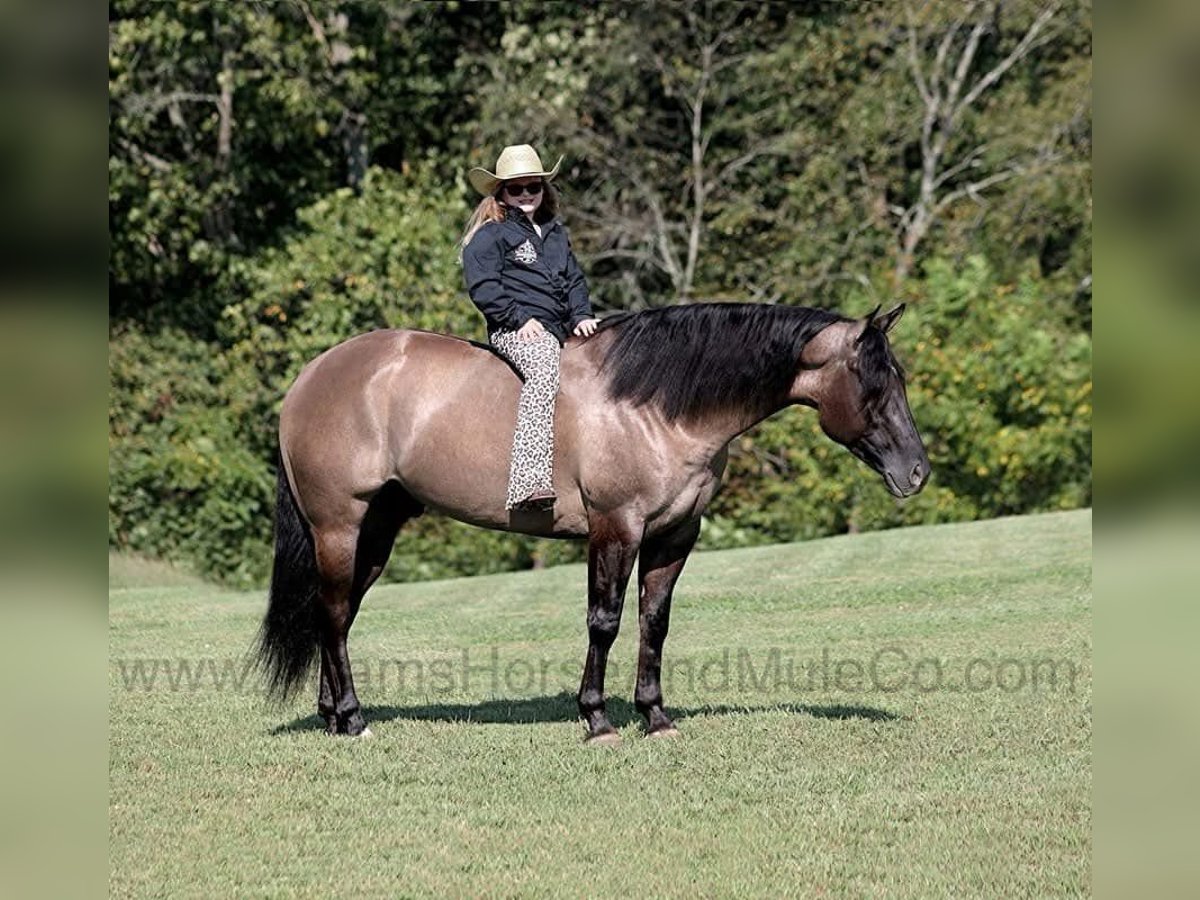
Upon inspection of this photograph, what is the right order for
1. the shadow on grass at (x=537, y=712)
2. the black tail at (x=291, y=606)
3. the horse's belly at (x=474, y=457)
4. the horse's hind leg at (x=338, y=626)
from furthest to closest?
1. the shadow on grass at (x=537, y=712)
2. the black tail at (x=291, y=606)
3. the horse's hind leg at (x=338, y=626)
4. the horse's belly at (x=474, y=457)

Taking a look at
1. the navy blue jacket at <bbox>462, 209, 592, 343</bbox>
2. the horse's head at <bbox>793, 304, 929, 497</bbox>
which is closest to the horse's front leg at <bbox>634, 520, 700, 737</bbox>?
the horse's head at <bbox>793, 304, 929, 497</bbox>

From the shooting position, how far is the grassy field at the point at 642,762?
4996 mm

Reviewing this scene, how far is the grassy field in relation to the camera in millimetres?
4996

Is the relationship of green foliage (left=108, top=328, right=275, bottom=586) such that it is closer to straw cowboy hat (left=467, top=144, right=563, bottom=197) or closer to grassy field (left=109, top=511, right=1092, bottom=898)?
grassy field (left=109, top=511, right=1092, bottom=898)

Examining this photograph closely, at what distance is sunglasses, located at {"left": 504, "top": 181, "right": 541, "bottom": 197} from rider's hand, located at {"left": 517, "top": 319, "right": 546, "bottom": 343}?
61 cm

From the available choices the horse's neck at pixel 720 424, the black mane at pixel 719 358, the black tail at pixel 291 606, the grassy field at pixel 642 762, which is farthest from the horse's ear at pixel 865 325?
the black tail at pixel 291 606

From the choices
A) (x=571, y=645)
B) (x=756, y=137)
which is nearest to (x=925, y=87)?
(x=756, y=137)

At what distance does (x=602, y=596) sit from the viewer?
273 inches

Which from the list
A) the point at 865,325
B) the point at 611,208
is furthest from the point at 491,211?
the point at 611,208

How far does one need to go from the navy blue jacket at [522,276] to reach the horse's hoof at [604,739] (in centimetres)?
177

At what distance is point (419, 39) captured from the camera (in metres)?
19.7

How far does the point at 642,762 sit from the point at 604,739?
0.40 m

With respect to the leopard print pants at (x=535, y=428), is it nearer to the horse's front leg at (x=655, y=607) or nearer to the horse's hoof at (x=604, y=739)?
the horse's front leg at (x=655, y=607)
